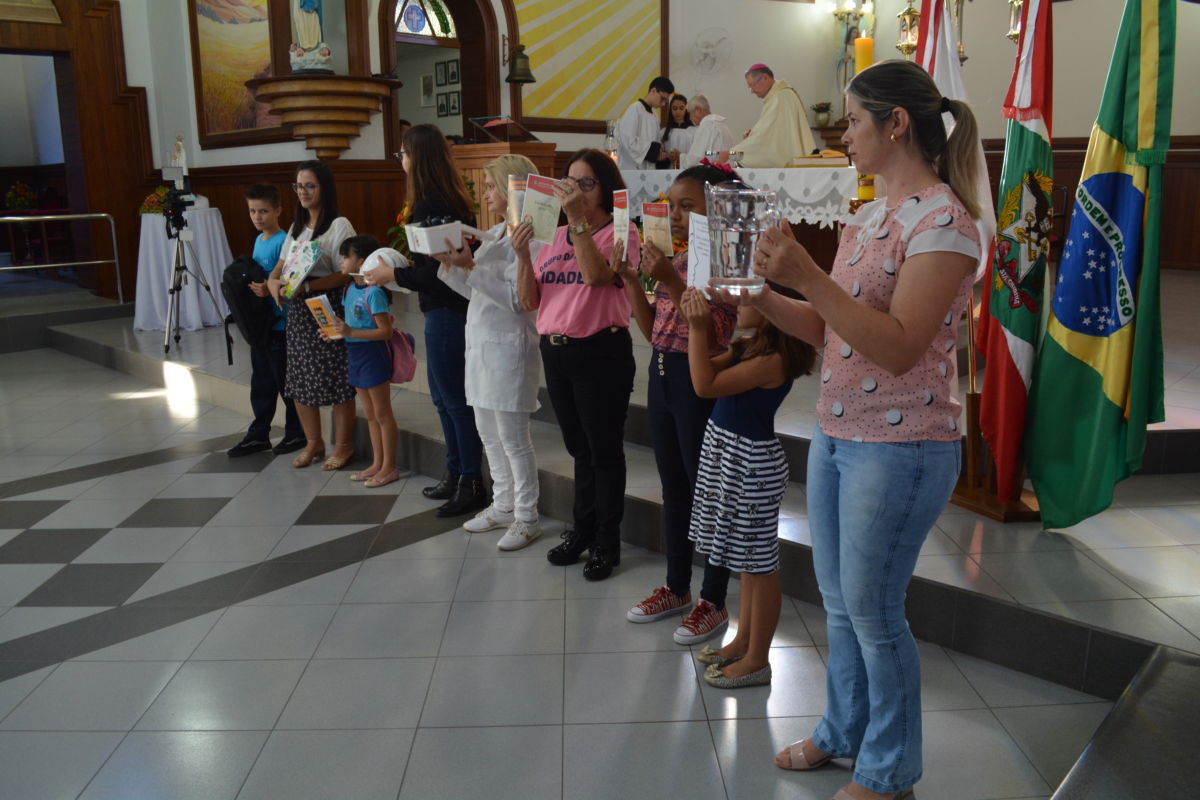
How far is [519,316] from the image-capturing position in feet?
10.9

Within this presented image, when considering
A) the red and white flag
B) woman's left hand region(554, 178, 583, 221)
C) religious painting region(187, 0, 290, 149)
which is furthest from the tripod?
the red and white flag

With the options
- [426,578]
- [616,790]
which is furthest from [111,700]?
[616,790]

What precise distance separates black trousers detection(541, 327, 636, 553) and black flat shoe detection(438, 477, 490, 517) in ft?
2.33

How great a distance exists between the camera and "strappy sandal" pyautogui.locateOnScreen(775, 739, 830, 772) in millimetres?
2100

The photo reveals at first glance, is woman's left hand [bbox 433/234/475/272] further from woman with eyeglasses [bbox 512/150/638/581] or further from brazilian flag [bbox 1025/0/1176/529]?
brazilian flag [bbox 1025/0/1176/529]

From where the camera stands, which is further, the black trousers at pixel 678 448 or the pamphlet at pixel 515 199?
the pamphlet at pixel 515 199

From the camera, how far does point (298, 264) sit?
13.5 feet

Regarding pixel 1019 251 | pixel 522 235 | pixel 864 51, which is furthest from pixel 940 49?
pixel 522 235

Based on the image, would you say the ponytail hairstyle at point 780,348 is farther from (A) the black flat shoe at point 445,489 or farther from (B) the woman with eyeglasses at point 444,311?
(A) the black flat shoe at point 445,489

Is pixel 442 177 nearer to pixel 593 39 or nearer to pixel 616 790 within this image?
pixel 616 790

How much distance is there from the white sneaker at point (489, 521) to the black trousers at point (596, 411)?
1.52ft

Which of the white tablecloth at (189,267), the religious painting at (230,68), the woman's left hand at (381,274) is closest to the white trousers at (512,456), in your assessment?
the woman's left hand at (381,274)

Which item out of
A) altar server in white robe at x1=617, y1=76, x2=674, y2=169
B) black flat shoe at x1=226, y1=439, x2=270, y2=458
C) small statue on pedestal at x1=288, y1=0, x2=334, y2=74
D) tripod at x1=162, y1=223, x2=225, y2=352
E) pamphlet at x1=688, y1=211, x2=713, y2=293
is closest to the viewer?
pamphlet at x1=688, y1=211, x2=713, y2=293

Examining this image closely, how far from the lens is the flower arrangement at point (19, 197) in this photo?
1130cm
